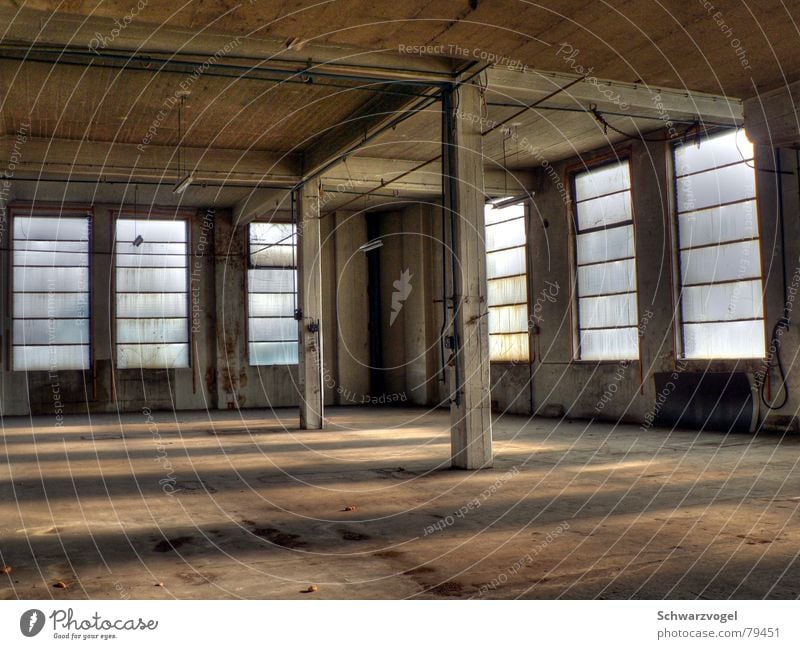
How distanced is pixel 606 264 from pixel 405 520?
38.8ft

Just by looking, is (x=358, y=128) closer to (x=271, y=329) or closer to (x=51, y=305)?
(x=271, y=329)

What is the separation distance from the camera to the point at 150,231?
2375 centimetres

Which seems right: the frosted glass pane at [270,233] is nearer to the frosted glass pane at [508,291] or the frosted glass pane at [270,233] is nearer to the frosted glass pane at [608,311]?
the frosted glass pane at [508,291]

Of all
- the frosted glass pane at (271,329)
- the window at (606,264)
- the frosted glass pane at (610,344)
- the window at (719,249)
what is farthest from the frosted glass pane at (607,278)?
the frosted glass pane at (271,329)

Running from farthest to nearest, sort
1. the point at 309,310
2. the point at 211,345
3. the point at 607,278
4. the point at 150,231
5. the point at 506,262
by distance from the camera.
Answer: the point at 211,345 → the point at 150,231 → the point at 506,262 → the point at 607,278 → the point at 309,310

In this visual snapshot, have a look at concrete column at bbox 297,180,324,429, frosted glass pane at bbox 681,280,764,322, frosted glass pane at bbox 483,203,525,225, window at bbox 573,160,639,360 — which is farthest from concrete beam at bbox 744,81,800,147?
concrete column at bbox 297,180,324,429

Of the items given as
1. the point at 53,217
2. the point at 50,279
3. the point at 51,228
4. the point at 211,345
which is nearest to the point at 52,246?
the point at 51,228

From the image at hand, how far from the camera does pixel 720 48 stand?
→ 10438 mm

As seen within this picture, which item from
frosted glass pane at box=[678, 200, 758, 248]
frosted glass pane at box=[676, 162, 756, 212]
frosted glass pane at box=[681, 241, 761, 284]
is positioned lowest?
frosted glass pane at box=[681, 241, 761, 284]

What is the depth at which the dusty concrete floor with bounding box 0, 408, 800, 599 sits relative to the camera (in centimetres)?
550

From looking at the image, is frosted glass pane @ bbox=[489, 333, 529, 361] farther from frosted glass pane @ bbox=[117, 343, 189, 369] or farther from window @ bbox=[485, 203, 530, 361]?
frosted glass pane @ bbox=[117, 343, 189, 369]

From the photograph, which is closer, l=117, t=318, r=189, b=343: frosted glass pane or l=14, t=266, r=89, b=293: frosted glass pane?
l=14, t=266, r=89, b=293: frosted glass pane

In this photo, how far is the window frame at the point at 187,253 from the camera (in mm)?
23328

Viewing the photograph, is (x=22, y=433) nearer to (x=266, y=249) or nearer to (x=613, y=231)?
(x=266, y=249)
